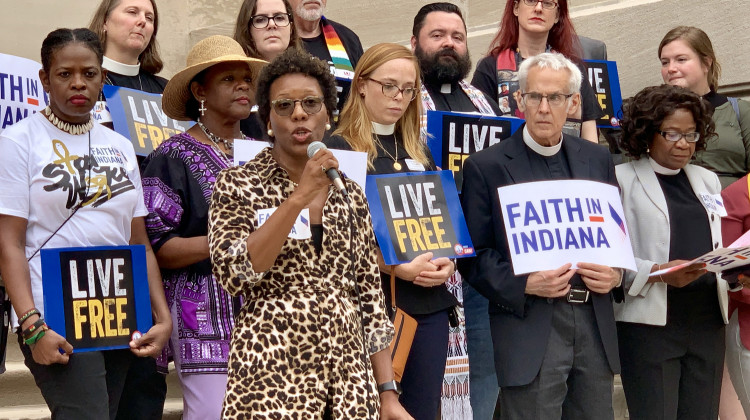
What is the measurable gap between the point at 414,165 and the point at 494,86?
4.90 feet

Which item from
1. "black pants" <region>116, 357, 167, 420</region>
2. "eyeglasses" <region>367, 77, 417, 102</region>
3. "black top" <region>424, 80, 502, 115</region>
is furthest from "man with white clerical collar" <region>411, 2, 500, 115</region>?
"black pants" <region>116, 357, 167, 420</region>

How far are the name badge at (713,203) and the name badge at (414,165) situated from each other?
1.42 metres

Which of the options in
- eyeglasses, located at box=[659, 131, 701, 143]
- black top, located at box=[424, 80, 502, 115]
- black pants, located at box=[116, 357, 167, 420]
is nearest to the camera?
black pants, located at box=[116, 357, 167, 420]

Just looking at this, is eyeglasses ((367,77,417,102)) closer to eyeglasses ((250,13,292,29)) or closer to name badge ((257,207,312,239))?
eyeglasses ((250,13,292,29))

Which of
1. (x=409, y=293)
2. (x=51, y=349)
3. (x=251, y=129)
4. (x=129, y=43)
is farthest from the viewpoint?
(x=129, y=43)

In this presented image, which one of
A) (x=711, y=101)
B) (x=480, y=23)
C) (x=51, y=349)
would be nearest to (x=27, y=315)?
(x=51, y=349)

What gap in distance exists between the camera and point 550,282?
186 inches

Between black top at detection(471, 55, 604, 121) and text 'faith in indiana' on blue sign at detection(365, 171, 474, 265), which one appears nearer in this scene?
text 'faith in indiana' on blue sign at detection(365, 171, 474, 265)

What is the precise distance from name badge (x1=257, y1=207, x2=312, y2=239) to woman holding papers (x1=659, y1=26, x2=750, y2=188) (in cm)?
340

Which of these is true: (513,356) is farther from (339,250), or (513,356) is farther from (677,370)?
(339,250)

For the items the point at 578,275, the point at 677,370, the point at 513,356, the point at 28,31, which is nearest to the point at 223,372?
the point at 513,356

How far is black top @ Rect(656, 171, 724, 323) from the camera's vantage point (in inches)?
214

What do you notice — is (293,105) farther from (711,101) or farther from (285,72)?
(711,101)

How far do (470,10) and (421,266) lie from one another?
4787 millimetres
